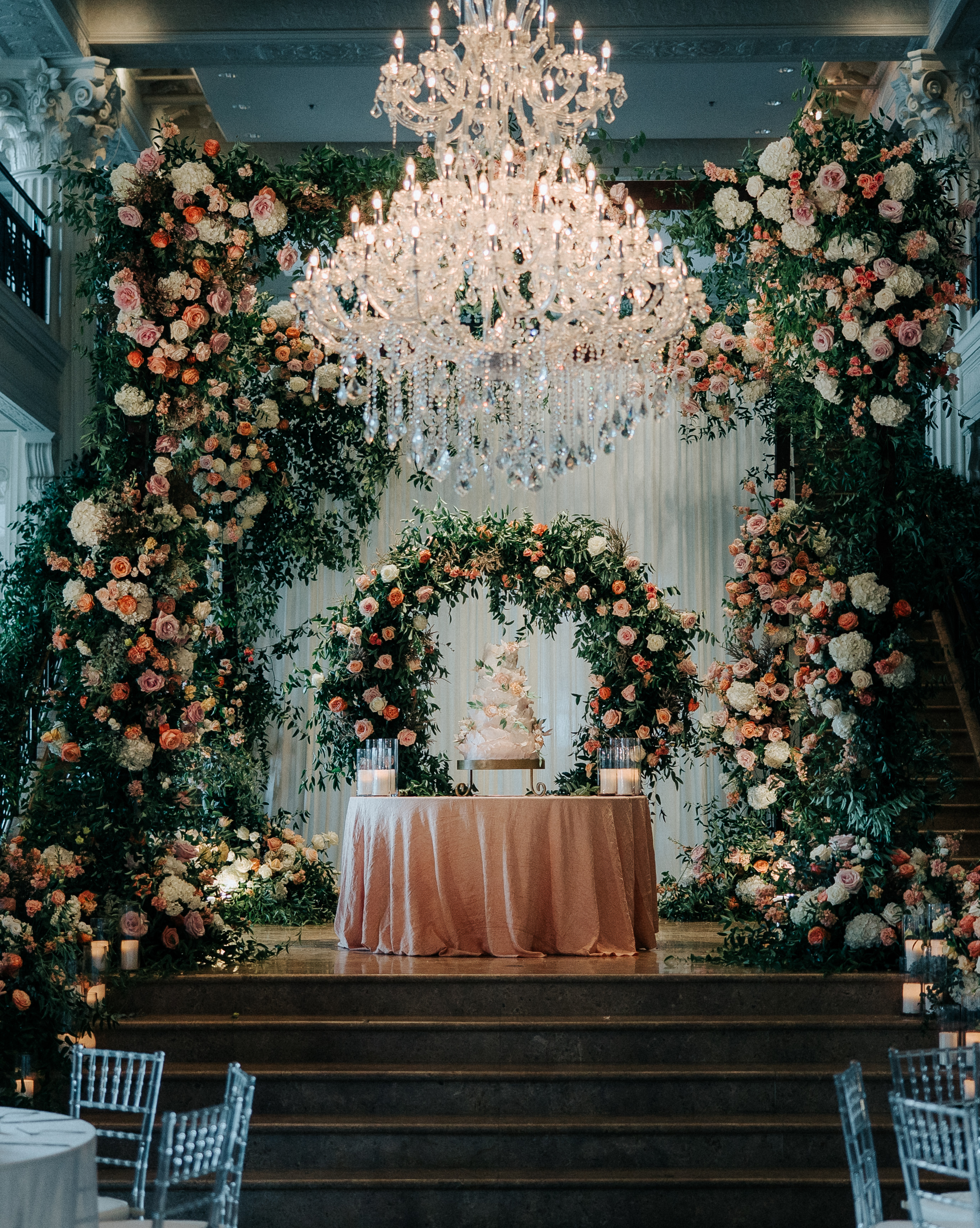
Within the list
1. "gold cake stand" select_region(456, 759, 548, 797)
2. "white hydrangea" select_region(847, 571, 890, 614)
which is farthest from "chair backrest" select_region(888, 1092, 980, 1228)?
"gold cake stand" select_region(456, 759, 548, 797)

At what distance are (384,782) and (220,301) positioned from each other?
2.63 m

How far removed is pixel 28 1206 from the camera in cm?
288

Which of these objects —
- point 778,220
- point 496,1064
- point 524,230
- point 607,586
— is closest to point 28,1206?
point 496,1064

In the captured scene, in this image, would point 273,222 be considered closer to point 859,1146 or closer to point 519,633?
point 519,633

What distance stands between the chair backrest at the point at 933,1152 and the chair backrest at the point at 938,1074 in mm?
76

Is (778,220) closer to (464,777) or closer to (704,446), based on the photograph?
(704,446)

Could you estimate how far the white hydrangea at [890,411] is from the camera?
5.97m

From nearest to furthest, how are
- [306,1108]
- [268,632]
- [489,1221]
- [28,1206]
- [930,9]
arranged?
[28,1206]
[489,1221]
[306,1108]
[930,9]
[268,632]

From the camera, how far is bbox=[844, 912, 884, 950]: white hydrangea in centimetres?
591

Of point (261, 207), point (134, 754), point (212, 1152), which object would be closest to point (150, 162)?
point (261, 207)

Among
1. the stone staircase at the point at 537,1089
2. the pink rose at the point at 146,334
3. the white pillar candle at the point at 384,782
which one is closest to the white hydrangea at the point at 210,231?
the pink rose at the point at 146,334

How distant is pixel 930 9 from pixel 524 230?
417 cm

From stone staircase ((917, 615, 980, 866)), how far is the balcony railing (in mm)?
5555

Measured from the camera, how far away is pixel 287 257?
6793 millimetres
